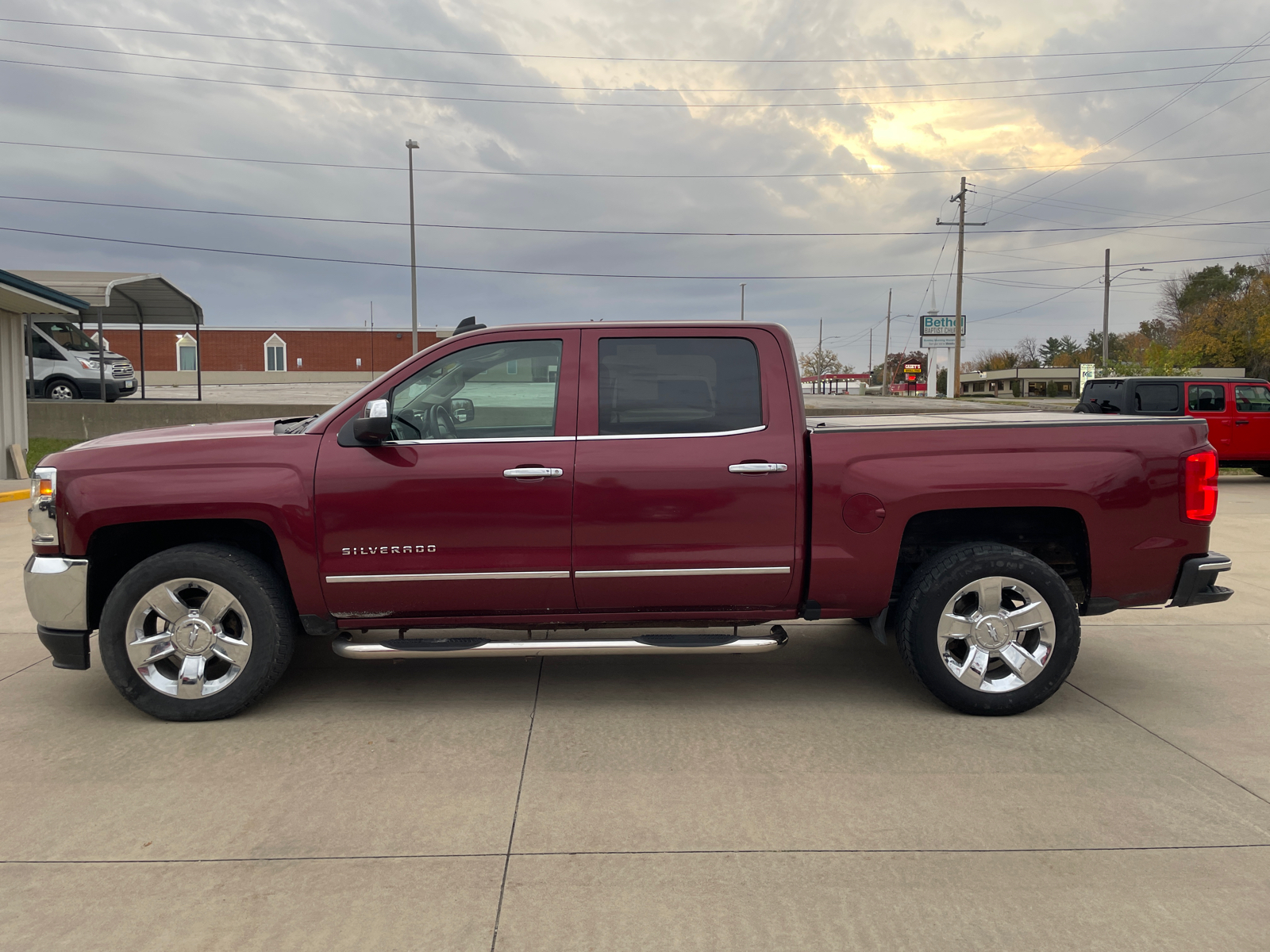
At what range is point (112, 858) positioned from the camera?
10.5 ft

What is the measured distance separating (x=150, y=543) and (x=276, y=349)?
61693 mm

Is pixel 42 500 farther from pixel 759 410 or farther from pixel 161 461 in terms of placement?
pixel 759 410

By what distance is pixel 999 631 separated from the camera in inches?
176

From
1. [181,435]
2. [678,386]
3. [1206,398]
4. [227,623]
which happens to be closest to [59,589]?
[227,623]

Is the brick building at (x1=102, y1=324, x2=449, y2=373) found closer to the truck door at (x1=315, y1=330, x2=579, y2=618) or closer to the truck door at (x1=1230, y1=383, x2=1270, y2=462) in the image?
the truck door at (x1=1230, y1=383, x2=1270, y2=462)

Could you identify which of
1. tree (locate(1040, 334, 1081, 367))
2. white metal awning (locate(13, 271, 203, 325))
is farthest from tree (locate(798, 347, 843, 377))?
white metal awning (locate(13, 271, 203, 325))

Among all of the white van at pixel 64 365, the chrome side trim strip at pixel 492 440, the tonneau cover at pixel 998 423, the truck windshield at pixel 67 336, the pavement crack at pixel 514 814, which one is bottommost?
the pavement crack at pixel 514 814

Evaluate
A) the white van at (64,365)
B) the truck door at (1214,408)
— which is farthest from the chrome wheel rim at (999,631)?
the white van at (64,365)

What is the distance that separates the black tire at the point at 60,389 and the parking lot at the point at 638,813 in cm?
2176

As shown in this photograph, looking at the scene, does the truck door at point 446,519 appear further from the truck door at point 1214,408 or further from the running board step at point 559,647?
the truck door at point 1214,408

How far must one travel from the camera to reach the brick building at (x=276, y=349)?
6150 centimetres

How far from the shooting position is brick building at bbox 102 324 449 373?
6150cm

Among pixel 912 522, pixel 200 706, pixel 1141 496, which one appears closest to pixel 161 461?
pixel 200 706

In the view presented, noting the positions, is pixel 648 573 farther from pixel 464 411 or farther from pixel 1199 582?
pixel 1199 582
